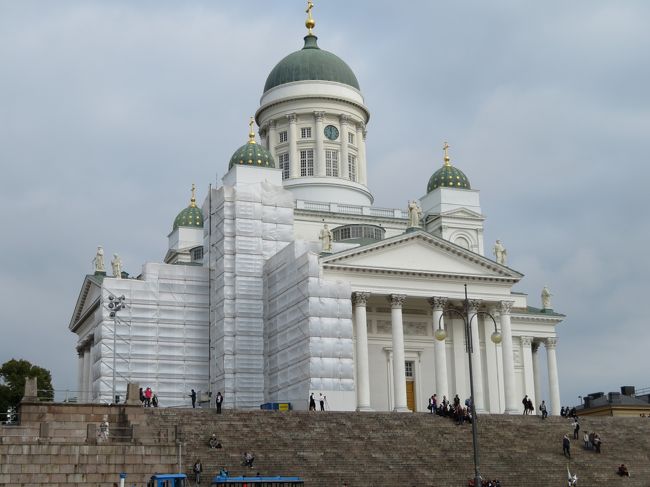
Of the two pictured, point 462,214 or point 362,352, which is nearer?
point 362,352

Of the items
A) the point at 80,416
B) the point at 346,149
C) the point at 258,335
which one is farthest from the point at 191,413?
the point at 346,149

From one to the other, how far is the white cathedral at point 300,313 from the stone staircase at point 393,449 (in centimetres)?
723

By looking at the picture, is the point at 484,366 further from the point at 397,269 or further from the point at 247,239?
the point at 247,239

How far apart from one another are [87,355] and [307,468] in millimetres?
31451

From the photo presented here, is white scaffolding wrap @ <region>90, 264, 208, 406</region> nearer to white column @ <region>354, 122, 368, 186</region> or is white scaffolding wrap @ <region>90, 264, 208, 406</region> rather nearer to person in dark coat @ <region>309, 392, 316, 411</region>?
person in dark coat @ <region>309, 392, 316, 411</region>

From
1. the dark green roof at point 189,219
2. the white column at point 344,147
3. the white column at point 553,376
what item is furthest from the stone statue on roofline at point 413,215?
the dark green roof at point 189,219

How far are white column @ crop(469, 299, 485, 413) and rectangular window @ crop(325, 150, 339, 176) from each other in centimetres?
1493

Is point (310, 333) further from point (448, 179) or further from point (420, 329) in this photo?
point (448, 179)

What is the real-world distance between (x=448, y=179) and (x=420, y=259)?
12.9 metres

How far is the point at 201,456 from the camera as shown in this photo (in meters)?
36.4

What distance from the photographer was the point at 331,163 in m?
67.2

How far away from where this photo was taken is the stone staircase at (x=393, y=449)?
37250 millimetres

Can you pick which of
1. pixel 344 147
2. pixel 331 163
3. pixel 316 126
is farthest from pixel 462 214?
pixel 316 126

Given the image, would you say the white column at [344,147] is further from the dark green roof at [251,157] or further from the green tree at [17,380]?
the green tree at [17,380]
